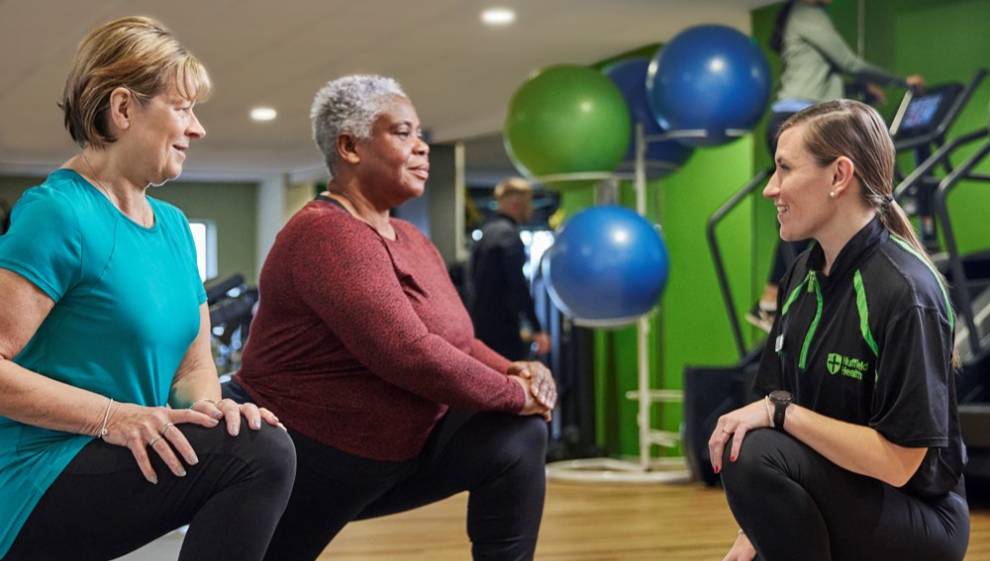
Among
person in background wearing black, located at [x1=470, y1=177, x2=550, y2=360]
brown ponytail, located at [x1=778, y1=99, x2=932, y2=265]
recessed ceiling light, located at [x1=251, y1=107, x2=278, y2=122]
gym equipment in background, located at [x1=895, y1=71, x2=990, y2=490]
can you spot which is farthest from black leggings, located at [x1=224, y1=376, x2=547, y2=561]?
recessed ceiling light, located at [x1=251, y1=107, x2=278, y2=122]

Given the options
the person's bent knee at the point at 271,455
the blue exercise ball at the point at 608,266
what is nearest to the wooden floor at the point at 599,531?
the blue exercise ball at the point at 608,266

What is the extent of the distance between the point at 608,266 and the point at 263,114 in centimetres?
550

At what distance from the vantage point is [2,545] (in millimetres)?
1511

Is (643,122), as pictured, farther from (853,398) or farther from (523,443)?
(853,398)

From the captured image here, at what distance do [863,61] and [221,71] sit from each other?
415 centimetres

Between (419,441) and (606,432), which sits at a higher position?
(419,441)

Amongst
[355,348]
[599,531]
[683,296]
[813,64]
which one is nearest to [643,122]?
[813,64]

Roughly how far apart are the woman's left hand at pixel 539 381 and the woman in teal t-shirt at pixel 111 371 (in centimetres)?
75

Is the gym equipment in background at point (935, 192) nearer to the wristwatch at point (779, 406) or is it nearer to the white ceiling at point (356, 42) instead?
the white ceiling at point (356, 42)

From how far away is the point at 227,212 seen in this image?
1477 centimetres

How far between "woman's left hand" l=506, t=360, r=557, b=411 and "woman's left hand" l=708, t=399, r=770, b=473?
1.55 ft

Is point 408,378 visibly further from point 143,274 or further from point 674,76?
point 674,76

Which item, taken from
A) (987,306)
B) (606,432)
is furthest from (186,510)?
(606,432)

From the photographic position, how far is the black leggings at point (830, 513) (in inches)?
68.7
